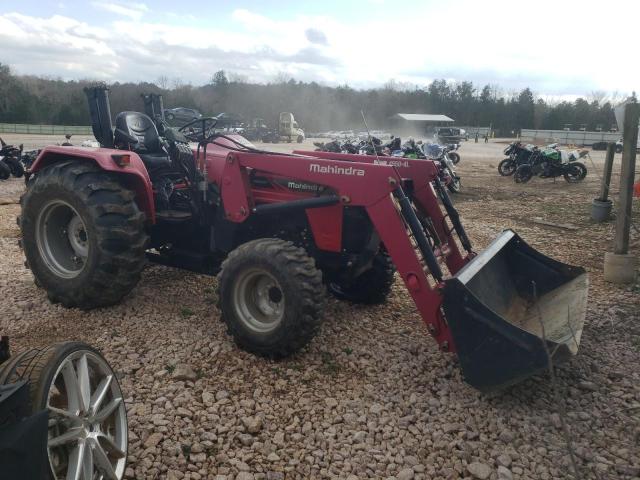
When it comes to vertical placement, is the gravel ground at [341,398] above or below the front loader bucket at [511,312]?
below

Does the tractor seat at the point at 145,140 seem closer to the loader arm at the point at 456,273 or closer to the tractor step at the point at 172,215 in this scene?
the tractor step at the point at 172,215

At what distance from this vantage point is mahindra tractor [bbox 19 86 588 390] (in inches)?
143

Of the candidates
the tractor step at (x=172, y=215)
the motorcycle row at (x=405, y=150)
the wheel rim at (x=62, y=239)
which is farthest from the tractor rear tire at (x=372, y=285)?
the motorcycle row at (x=405, y=150)

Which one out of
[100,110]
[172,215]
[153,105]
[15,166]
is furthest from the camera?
[15,166]

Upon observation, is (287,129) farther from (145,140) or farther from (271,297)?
(271,297)

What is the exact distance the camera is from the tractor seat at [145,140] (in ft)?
17.1

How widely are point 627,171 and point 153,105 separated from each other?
532 cm

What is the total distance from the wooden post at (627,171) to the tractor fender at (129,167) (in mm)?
4814

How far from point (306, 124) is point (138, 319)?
2187 inches

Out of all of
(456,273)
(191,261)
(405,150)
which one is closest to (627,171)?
(456,273)

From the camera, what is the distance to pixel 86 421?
2289 mm

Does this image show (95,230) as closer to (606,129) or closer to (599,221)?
(599,221)

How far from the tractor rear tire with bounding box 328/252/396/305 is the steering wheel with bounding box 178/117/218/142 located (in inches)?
72.6

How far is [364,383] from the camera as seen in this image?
3719 mm
